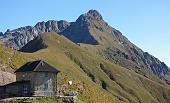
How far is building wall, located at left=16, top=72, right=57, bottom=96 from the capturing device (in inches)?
3081

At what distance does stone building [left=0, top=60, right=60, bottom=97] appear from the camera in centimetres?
7825

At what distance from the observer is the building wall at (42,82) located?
3081 inches

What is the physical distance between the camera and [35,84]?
7831cm

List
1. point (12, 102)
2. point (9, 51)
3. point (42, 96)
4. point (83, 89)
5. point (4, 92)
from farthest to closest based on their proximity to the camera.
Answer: point (83, 89) < point (9, 51) < point (4, 92) < point (42, 96) < point (12, 102)

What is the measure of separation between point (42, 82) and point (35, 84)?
1.38 metres

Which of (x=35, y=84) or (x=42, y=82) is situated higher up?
(x=42, y=82)

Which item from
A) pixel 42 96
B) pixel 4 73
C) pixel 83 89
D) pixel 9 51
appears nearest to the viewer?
pixel 42 96

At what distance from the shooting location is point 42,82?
78.8 metres

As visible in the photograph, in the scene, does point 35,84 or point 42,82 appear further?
point 42,82

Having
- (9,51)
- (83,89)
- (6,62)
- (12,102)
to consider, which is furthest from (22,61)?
(12,102)

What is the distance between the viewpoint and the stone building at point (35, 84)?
257 ft

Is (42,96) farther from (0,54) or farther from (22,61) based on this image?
(22,61)

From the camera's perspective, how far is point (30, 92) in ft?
258

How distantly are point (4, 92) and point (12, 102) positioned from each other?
33.5ft
